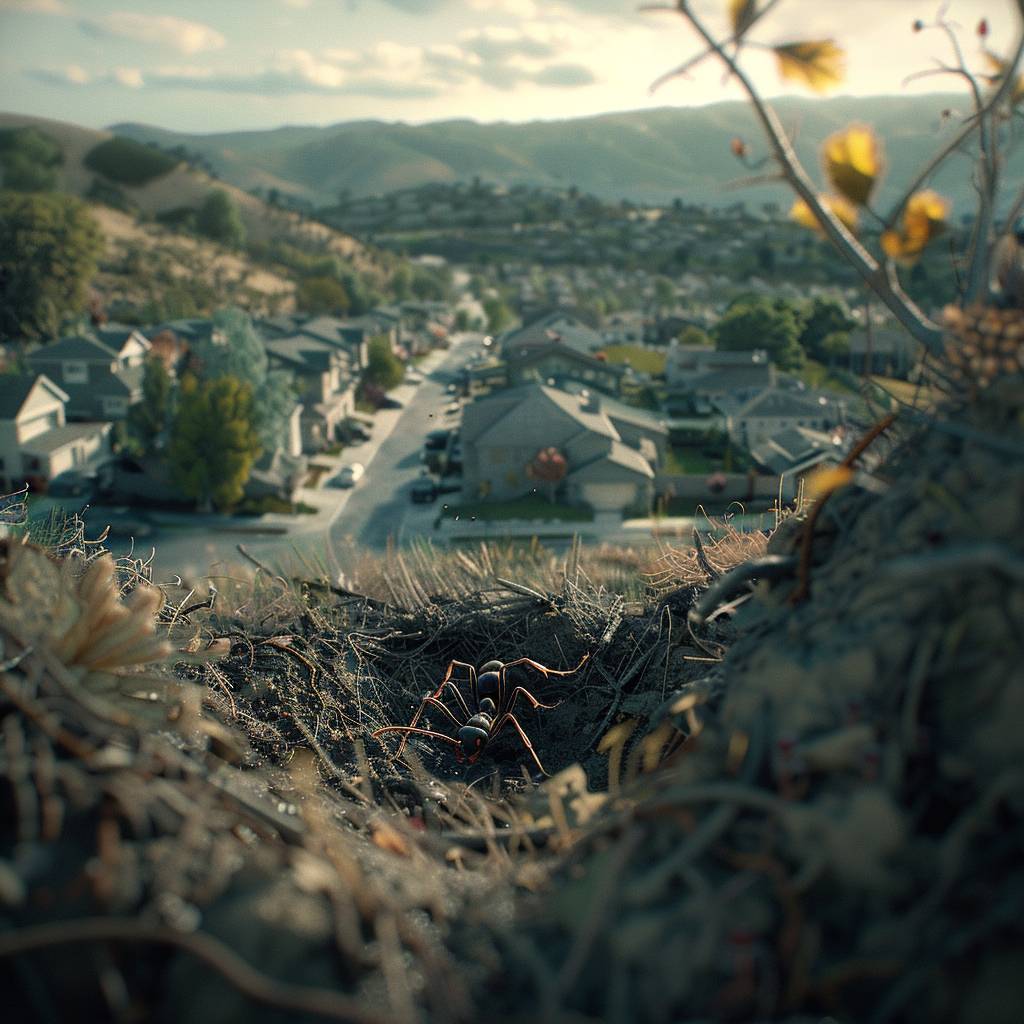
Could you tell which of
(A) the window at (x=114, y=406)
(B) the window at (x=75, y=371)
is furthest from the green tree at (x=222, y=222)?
(A) the window at (x=114, y=406)

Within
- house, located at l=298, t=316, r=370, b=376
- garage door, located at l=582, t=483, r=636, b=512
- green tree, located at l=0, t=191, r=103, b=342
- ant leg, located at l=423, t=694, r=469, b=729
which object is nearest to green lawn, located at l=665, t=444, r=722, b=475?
garage door, located at l=582, t=483, r=636, b=512

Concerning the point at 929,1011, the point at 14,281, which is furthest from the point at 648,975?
the point at 14,281

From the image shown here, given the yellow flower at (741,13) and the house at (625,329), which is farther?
the house at (625,329)

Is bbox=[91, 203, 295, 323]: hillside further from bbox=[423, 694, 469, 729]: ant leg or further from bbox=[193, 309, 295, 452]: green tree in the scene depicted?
bbox=[423, 694, 469, 729]: ant leg

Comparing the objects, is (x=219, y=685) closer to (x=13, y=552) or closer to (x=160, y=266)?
(x=13, y=552)

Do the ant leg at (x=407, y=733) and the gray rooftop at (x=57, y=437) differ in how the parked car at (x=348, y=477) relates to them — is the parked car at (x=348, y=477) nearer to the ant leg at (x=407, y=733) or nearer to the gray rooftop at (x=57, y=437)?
the gray rooftop at (x=57, y=437)

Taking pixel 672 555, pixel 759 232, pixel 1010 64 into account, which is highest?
pixel 759 232
